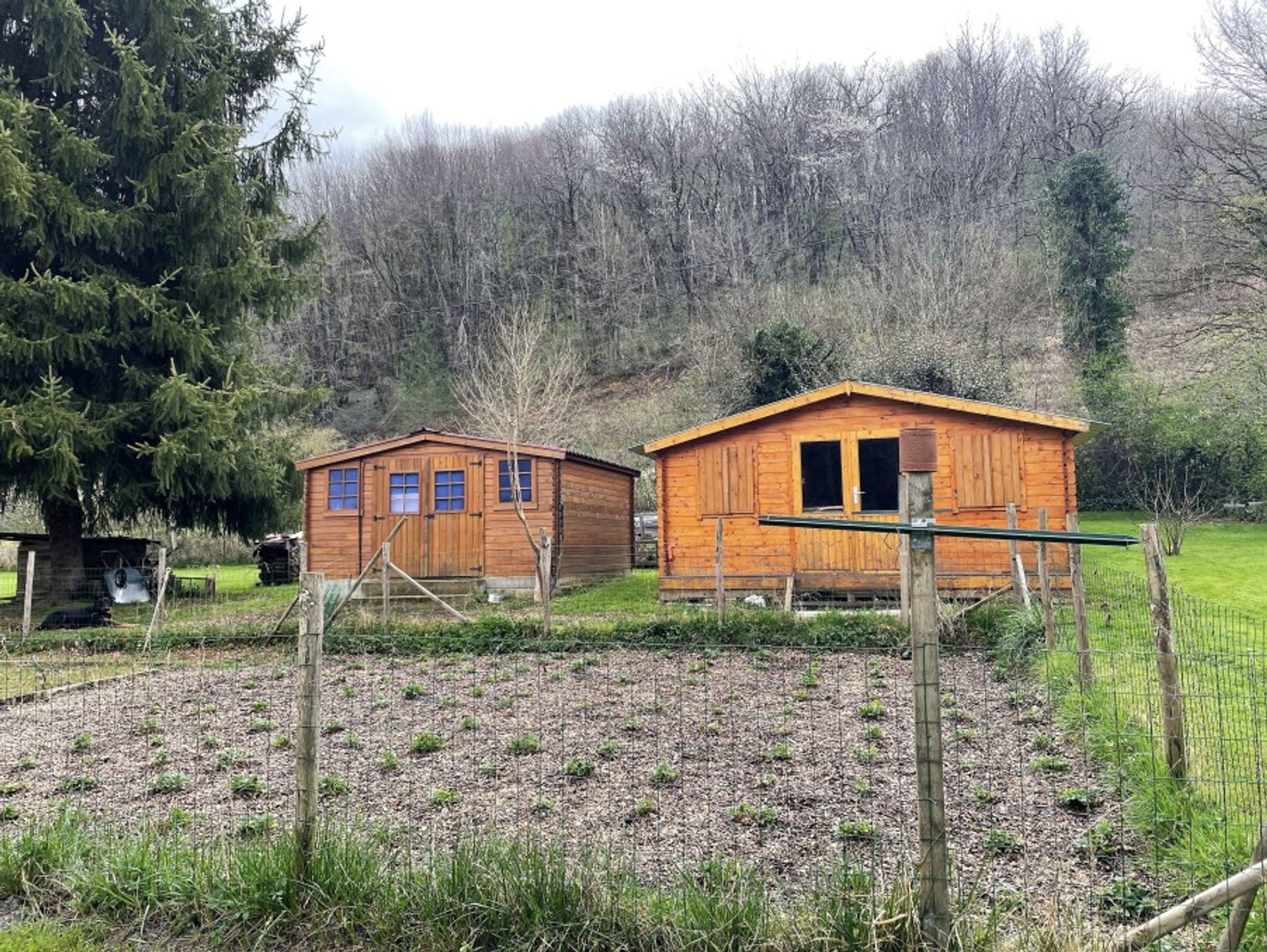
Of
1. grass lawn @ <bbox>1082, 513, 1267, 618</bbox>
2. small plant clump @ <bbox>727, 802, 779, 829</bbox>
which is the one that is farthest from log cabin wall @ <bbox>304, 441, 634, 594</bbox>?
small plant clump @ <bbox>727, 802, 779, 829</bbox>

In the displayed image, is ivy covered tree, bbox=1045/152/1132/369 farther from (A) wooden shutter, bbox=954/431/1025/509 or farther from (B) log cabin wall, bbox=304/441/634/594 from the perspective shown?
(B) log cabin wall, bbox=304/441/634/594

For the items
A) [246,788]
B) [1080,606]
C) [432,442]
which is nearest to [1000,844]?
[1080,606]

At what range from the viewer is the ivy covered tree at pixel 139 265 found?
49.1 feet

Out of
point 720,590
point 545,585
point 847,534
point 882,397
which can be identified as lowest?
point 720,590

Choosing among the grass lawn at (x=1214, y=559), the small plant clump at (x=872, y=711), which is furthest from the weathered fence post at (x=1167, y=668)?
the grass lawn at (x=1214, y=559)

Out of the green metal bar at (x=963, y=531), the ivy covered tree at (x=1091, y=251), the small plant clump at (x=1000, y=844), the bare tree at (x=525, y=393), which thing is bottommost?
the small plant clump at (x=1000, y=844)

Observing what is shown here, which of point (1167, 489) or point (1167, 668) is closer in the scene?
point (1167, 668)

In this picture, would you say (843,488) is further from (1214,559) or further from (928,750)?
(928,750)

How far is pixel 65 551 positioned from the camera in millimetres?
16891

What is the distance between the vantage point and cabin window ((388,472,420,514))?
17.7 meters

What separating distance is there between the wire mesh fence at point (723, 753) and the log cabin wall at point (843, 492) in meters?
3.24

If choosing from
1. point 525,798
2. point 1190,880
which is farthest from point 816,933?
point 525,798

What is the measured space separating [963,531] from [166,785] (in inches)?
191

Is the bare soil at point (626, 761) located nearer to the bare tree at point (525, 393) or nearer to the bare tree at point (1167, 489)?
the bare tree at point (525, 393)
